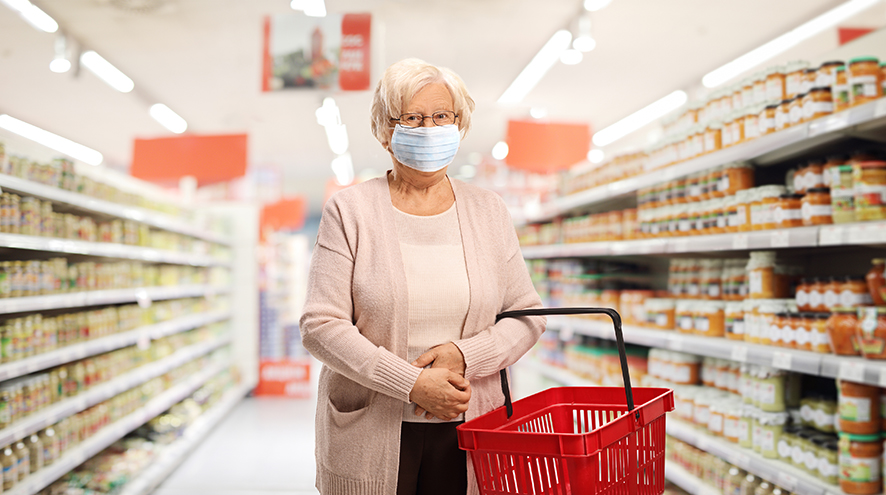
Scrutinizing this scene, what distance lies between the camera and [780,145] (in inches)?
93.7

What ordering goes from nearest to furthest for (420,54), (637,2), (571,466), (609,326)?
(571,466), (609,326), (637,2), (420,54)

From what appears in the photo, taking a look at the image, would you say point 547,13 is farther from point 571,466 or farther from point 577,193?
point 571,466

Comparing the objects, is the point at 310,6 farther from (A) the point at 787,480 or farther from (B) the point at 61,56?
(A) the point at 787,480

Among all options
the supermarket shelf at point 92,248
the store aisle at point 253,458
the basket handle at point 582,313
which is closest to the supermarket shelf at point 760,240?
the basket handle at point 582,313

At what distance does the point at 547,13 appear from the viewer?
6.70m

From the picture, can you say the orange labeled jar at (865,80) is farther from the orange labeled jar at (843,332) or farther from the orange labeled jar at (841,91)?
the orange labeled jar at (843,332)

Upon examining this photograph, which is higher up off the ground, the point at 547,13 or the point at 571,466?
the point at 547,13

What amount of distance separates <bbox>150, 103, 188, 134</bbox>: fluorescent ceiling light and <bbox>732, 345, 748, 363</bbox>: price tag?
357 inches

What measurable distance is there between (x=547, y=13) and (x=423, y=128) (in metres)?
5.74

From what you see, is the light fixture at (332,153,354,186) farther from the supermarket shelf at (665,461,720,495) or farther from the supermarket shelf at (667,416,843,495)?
the supermarket shelf at (667,416,843,495)

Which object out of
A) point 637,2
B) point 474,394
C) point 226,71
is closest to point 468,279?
point 474,394

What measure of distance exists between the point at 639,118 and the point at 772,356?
8665mm

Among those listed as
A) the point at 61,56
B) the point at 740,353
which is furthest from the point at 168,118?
the point at 740,353

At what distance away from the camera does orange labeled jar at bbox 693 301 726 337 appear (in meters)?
2.97
